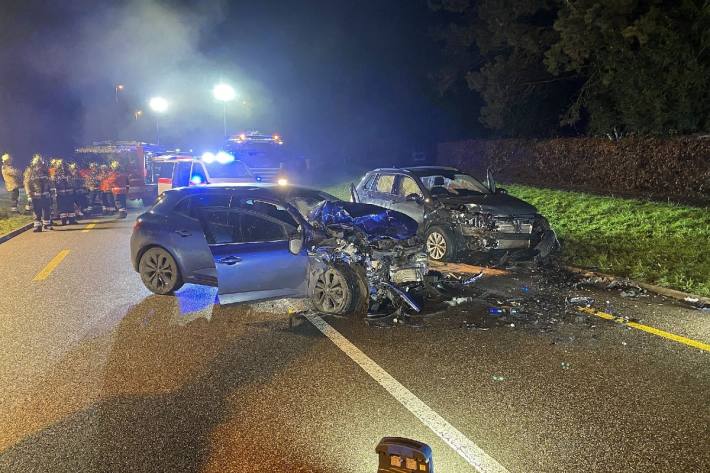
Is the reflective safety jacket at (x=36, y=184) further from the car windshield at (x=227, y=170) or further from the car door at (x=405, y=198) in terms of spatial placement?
the car door at (x=405, y=198)

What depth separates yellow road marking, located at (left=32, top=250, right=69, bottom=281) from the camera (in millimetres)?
8867

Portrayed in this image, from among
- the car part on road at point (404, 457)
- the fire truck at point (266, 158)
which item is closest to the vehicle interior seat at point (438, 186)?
the car part on road at point (404, 457)

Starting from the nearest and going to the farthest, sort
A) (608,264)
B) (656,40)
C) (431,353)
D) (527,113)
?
1. (431,353)
2. (608,264)
3. (656,40)
4. (527,113)

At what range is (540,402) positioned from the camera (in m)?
4.23

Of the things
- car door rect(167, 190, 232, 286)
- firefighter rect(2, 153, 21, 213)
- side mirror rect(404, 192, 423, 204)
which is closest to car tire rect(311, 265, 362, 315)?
car door rect(167, 190, 232, 286)

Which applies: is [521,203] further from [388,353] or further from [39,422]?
[39,422]

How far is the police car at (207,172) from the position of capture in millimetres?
15719

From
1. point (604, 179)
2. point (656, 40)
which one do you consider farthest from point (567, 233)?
point (656, 40)

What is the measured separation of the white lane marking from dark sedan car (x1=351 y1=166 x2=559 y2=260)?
4.09m

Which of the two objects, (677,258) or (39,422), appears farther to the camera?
(677,258)

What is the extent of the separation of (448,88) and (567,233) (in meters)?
18.9

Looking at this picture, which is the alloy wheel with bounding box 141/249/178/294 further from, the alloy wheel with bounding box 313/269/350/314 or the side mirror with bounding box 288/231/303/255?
the alloy wheel with bounding box 313/269/350/314

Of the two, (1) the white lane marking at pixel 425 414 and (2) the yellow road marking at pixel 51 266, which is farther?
(2) the yellow road marking at pixel 51 266

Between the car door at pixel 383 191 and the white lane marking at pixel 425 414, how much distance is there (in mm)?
5455
